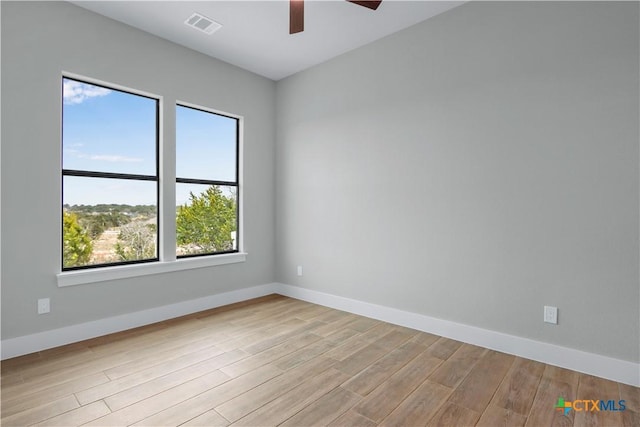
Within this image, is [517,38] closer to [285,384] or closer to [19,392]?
[285,384]

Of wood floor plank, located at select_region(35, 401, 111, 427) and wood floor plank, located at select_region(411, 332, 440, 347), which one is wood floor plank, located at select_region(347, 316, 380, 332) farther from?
wood floor plank, located at select_region(35, 401, 111, 427)

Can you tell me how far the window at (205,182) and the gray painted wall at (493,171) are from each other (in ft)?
3.72

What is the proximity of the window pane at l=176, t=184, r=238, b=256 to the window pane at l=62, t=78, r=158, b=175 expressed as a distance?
531 mm

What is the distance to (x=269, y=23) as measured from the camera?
323cm

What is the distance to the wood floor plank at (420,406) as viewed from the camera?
72.9 inches

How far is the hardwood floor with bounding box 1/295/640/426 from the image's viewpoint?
188 cm

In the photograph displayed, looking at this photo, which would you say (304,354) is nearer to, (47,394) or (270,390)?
(270,390)

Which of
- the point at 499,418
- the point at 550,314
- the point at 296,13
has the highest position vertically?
the point at 296,13

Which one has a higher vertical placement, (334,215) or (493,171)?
(493,171)

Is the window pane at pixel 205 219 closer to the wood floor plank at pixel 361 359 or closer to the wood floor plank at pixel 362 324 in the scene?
the wood floor plank at pixel 362 324

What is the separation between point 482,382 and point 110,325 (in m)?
3.17

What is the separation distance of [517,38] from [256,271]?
12.2 ft

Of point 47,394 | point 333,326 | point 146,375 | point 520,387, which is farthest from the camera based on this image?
point 333,326

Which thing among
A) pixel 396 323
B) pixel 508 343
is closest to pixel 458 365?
pixel 508 343
